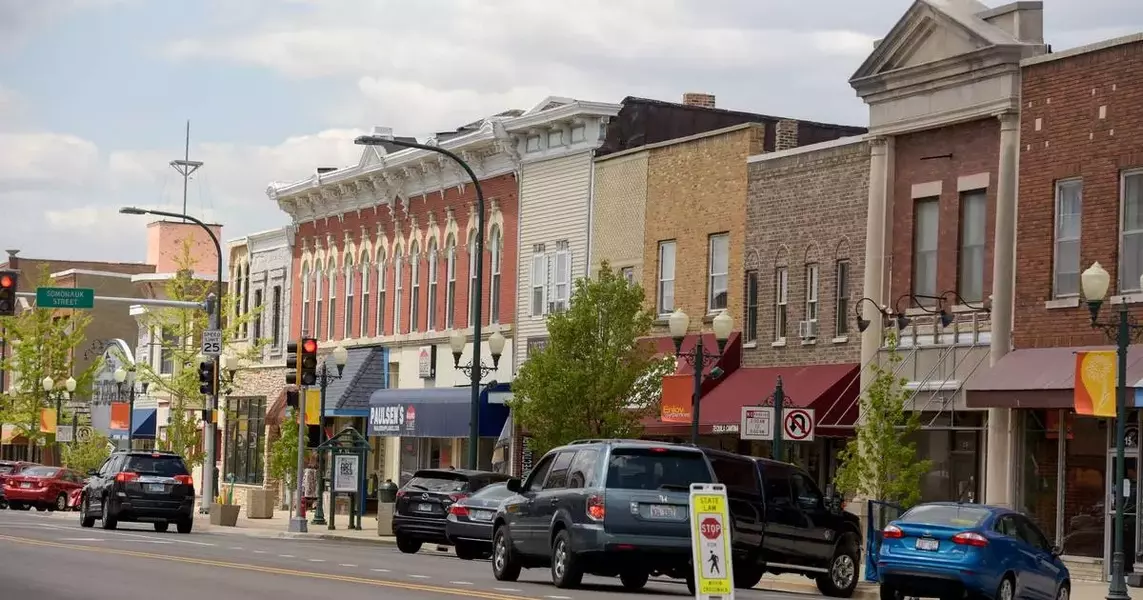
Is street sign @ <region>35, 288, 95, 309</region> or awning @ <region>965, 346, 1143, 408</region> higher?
street sign @ <region>35, 288, 95, 309</region>

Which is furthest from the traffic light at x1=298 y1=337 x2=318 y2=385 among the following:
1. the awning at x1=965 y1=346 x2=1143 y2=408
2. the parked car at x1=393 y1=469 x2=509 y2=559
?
the awning at x1=965 y1=346 x2=1143 y2=408

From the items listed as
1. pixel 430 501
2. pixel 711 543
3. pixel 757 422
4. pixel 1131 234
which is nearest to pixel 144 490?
pixel 430 501

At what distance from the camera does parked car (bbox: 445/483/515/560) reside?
3325 cm

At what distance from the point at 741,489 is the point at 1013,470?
905cm

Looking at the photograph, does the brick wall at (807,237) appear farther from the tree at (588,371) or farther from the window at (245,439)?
the window at (245,439)

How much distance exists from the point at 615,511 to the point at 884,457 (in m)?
10.0

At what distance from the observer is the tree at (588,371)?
4009 cm

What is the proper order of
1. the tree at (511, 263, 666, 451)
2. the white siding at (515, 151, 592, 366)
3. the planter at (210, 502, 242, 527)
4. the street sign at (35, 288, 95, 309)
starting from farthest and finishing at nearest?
1. the street sign at (35, 288, 95, 309)
2. the planter at (210, 502, 242, 527)
3. the white siding at (515, 151, 592, 366)
4. the tree at (511, 263, 666, 451)

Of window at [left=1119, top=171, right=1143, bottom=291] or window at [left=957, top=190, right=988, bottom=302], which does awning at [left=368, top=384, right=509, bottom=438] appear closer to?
window at [left=957, top=190, right=988, bottom=302]

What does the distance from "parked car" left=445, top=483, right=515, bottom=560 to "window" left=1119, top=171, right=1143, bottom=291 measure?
34.5ft

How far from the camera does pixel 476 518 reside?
33.5 m

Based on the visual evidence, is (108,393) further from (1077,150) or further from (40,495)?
(1077,150)

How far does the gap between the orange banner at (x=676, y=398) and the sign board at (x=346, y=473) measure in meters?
8.85

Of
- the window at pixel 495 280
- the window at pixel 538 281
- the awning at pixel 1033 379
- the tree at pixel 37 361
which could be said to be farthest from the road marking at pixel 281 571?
the tree at pixel 37 361
